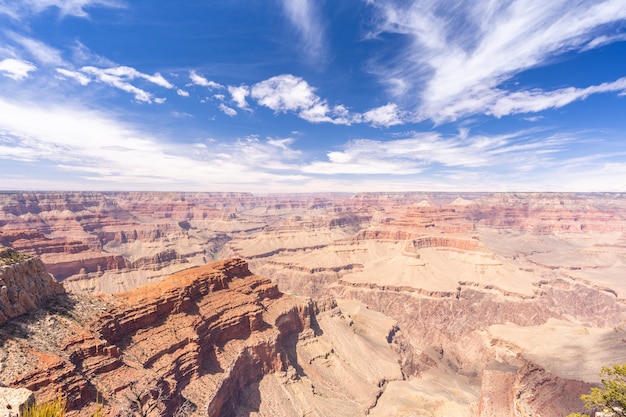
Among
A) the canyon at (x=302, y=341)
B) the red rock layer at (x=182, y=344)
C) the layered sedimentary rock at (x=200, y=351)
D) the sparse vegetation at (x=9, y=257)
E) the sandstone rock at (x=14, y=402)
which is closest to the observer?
the sandstone rock at (x=14, y=402)

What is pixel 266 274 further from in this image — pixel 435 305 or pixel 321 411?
pixel 321 411

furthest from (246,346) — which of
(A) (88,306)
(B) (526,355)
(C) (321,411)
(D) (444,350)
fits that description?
(D) (444,350)

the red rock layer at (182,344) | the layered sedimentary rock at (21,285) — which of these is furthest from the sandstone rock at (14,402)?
the layered sedimentary rock at (21,285)

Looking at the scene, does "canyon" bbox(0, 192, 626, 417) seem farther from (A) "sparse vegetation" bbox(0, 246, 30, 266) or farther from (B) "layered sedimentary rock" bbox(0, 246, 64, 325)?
(A) "sparse vegetation" bbox(0, 246, 30, 266)

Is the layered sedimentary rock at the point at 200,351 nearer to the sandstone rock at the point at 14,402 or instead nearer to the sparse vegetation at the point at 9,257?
the sandstone rock at the point at 14,402

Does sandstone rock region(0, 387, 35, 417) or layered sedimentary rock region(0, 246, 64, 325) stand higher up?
sandstone rock region(0, 387, 35, 417)

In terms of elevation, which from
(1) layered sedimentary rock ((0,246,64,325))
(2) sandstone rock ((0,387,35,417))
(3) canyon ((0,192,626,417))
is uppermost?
(2) sandstone rock ((0,387,35,417))

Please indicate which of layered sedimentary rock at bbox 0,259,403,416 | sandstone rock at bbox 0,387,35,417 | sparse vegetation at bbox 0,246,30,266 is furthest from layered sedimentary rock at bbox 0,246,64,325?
sandstone rock at bbox 0,387,35,417

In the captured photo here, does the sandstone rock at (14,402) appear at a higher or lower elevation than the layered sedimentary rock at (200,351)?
higher

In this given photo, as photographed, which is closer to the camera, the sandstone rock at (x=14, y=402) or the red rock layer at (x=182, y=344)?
the sandstone rock at (x=14, y=402)

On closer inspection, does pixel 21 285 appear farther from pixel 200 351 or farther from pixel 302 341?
pixel 302 341
